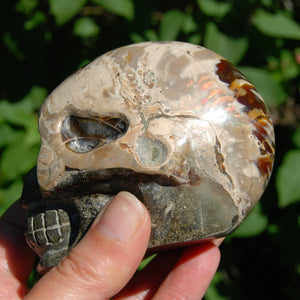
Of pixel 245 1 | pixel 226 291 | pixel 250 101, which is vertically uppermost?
pixel 245 1

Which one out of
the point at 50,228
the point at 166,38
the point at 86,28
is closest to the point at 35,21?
the point at 86,28

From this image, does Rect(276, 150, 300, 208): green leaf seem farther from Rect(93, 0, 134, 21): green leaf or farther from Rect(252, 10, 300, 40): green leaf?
Rect(93, 0, 134, 21): green leaf

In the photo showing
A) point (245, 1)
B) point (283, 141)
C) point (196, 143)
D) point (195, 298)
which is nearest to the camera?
point (196, 143)

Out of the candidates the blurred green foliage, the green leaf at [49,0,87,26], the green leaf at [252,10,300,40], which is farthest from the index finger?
the green leaf at [252,10,300,40]

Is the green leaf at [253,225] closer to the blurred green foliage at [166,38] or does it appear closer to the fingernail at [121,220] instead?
the blurred green foliage at [166,38]

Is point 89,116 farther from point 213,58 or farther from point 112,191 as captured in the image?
point 213,58

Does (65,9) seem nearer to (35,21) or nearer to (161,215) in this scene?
(35,21)

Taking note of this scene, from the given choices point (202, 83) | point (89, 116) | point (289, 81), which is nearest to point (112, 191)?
point (89, 116)
